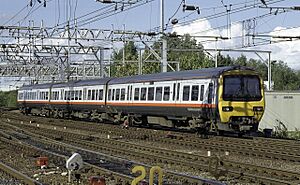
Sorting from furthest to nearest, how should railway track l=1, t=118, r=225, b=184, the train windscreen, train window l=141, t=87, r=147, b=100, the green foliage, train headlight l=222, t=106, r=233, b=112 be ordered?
the green foliage < train window l=141, t=87, r=147, b=100 < the train windscreen < train headlight l=222, t=106, r=233, b=112 < railway track l=1, t=118, r=225, b=184

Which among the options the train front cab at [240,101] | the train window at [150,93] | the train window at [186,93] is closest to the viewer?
the train front cab at [240,101]

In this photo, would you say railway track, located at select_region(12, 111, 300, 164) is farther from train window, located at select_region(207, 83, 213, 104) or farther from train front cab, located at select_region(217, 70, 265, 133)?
train window, located at select_region(207, 83, 213, 104)

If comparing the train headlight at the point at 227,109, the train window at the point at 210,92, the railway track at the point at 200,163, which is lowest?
the railway track at the point at 200,163

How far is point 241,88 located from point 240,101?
52cm

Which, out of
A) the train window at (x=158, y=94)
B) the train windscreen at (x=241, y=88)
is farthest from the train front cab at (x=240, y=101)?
the train window at (x=158, y=94)

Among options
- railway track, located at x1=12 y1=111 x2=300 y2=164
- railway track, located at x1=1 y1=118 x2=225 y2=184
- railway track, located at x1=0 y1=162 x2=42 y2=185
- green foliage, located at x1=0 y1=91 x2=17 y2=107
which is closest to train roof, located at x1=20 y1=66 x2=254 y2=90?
railway track, located at x1=12 y1=111 x2=300 y2=164

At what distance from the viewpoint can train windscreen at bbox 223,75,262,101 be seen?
21641mm

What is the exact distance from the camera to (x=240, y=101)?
72.0ft

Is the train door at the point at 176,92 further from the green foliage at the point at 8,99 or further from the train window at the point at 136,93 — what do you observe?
the green foliage at the point at 8,99

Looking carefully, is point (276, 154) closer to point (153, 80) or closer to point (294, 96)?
point (153, 80)

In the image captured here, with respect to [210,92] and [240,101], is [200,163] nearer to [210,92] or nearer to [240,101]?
[210,92]

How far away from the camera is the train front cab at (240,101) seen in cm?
2147

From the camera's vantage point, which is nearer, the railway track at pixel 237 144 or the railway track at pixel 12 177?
the railway track at pixel 12 177

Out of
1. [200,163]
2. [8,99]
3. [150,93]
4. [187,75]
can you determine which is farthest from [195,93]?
[8,99]
